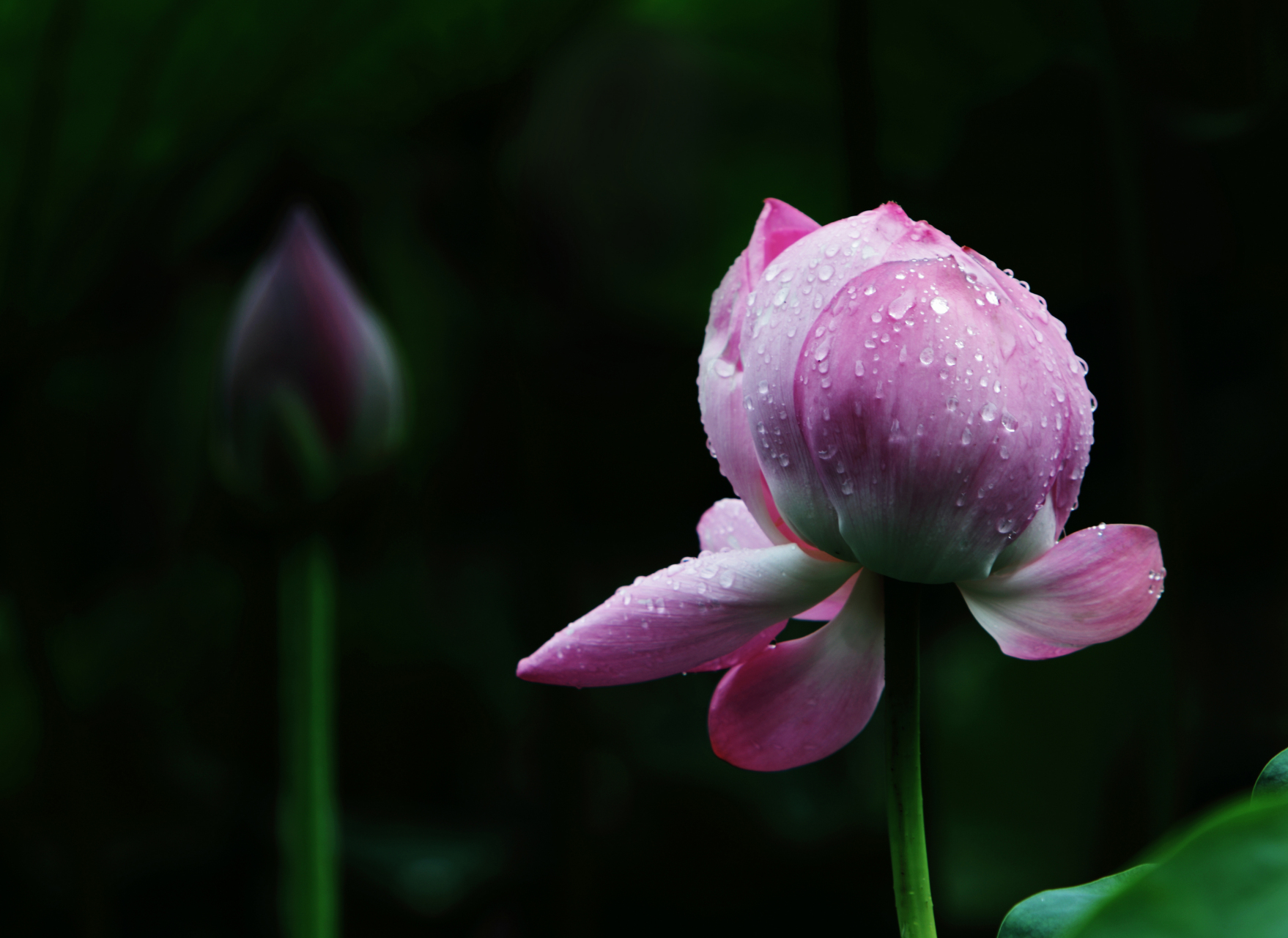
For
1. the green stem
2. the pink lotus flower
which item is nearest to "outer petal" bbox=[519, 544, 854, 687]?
the pink lotus flower

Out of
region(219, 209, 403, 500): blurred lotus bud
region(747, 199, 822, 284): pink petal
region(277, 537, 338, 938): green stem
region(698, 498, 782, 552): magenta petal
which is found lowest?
region(277, 537, 338, 938): green stem

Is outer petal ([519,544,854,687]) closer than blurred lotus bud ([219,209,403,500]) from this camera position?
Yes

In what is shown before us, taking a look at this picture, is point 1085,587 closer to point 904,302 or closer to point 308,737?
point 904,302

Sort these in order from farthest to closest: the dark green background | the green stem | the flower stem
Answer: the dark green background → the green stem → the flower stem

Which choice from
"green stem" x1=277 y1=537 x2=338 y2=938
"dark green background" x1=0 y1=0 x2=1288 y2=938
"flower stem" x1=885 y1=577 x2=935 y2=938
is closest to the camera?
"flower stem" x1=885 y1=577 x2=935 y2=938

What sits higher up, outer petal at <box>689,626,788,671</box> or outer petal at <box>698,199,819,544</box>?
outer petal at <box>698,199,819,544</box>

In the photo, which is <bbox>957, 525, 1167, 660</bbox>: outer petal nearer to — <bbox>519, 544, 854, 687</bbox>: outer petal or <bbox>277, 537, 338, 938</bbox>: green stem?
<bbox>519, 544, 854, 687</bbox>: outer petal

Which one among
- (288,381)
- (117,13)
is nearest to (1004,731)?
(288,381)
